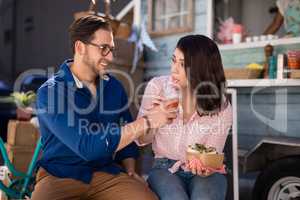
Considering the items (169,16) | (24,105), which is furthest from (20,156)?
(169,16)

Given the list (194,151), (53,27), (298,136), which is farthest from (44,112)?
(53,27)

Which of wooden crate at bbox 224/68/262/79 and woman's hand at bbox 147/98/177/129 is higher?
wooden crate at bbox 224/68/262/79

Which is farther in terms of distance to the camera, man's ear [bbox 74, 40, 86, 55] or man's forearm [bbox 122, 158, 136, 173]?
man's forearm [bbox 122, 158, 136, 173]

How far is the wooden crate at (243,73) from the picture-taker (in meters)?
3.63

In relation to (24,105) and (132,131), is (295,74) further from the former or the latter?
Result: (24,105)

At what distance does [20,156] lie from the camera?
3.68m

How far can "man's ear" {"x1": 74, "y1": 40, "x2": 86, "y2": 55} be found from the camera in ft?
7.14

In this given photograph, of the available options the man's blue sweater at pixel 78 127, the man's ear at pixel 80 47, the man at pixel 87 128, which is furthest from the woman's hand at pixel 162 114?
the man's ear at pixel 80 47

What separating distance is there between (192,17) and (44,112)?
2.84 meters

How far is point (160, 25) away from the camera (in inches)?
190

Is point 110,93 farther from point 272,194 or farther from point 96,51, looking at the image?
point 272,194

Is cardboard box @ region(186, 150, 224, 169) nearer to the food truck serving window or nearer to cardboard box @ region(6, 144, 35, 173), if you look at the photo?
cardboard box @ region(6, 144, 35, 173)

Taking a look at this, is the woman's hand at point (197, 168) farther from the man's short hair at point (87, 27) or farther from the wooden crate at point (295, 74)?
the wooden crate at point (295, 74)

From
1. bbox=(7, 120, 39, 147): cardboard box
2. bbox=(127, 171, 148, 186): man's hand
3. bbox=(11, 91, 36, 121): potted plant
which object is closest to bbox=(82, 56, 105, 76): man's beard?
bbox=(127, 171, 148, 186): man's hand
